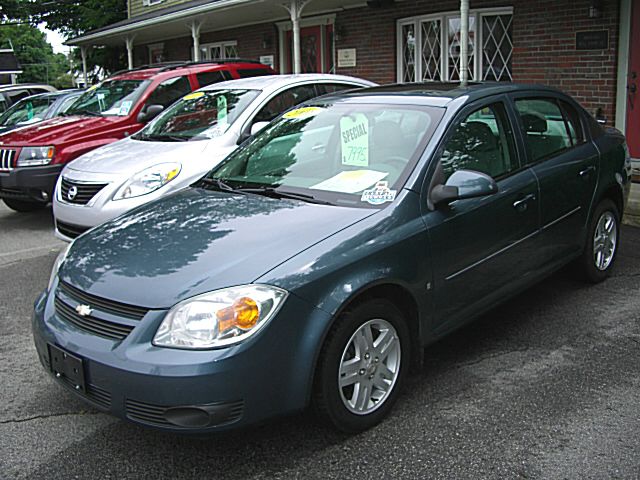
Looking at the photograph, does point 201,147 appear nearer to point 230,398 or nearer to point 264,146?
point 264,146

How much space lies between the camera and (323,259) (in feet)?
10.7

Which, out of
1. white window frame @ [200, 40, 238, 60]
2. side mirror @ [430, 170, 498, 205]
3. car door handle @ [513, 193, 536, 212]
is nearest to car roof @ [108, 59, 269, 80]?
car door handle @ [513, 193, 536, 212]

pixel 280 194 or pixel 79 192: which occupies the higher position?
pixel 280 194

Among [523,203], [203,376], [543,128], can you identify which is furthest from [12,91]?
[203,376]

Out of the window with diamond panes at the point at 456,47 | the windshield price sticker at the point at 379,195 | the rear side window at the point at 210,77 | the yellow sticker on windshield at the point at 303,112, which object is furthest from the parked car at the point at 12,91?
the windshield price sticker at the point at 379,195

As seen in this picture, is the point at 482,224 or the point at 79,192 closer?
the point at 482,224

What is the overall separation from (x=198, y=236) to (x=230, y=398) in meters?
0.90

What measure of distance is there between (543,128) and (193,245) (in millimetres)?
2634

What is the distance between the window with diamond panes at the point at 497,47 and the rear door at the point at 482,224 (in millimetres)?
6967

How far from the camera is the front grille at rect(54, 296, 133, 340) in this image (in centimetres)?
→ 309

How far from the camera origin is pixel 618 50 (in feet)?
31.3

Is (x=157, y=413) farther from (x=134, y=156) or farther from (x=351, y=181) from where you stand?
(x=134, y=156)

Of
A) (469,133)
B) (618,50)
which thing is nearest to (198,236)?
(469,133)

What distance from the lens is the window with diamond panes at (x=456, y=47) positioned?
11359 mm
